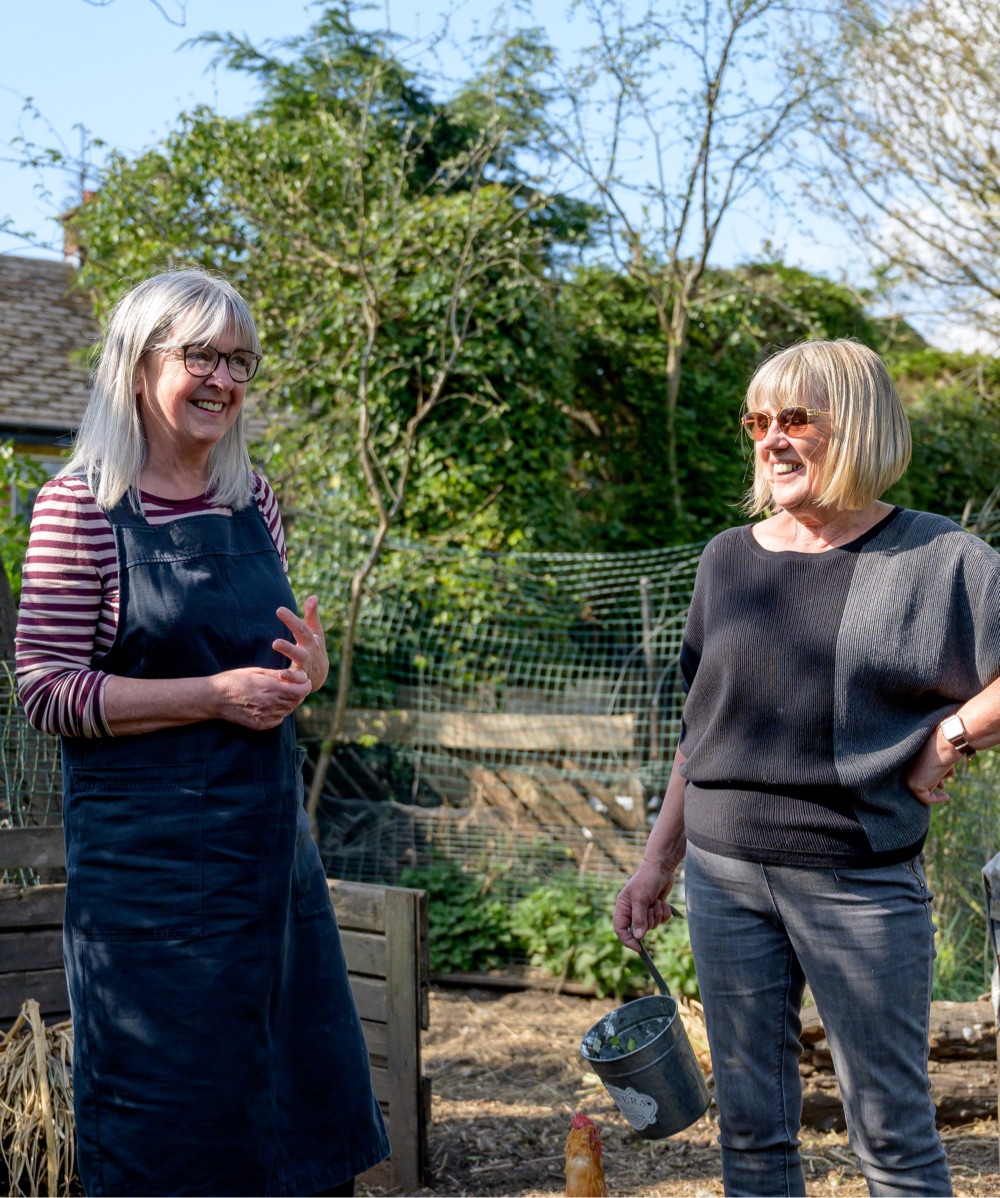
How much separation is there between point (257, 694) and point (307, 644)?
0.16 m

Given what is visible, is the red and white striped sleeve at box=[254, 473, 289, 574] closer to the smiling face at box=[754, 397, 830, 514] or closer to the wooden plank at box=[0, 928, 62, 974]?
the smiling face at box=[754, 397, 830, 514]

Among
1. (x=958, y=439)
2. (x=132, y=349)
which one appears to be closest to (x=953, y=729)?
(x=132, y=349)

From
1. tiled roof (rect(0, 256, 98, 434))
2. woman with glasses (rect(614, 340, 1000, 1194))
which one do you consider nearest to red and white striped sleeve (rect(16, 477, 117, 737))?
woman with glasses (rect(614, 340, 1000, 1194))

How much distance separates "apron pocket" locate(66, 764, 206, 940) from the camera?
1.86 meters

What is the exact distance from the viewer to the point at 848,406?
2020 mm

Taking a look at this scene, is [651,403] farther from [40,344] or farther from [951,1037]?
[40,344]

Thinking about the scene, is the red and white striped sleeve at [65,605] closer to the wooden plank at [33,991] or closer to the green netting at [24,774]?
the wooden plank at [33,991]

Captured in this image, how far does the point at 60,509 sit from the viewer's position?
1.90m

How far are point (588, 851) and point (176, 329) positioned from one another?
4.11 meters

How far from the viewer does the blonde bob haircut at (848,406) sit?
1990mm

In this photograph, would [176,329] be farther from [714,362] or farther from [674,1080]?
[714,362]

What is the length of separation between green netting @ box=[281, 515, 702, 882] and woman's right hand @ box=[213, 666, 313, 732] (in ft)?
12.5

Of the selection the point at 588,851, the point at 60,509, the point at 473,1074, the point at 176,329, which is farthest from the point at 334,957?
the point at 588,851

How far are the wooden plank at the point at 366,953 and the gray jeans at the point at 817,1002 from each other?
4.57 ft
